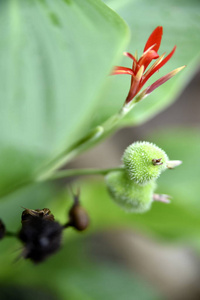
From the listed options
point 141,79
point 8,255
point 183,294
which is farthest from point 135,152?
point 183,294

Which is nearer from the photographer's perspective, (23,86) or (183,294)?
(23,86)

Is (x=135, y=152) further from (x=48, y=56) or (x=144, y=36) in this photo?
(x=144, y=36)

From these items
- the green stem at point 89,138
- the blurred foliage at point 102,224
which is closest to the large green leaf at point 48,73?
the green stem at point 89,138

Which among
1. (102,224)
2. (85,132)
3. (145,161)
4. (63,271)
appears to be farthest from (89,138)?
(63,271)

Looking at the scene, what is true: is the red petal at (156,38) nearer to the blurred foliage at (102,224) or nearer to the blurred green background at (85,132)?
the blurred green background at (85,132)

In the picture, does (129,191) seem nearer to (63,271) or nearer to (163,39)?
(163,39)

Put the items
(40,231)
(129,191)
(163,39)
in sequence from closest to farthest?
(40,231)
(129,191)
(163,39)

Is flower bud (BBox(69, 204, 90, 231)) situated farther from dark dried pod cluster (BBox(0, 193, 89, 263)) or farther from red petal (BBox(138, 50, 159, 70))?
red petal (BBox(138, 50, 159, 70))

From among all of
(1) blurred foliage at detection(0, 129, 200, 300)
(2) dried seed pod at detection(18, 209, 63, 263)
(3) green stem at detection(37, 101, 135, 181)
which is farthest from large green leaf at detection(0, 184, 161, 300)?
(2) dried seed pod at detection(18, 209, 63, 263)
